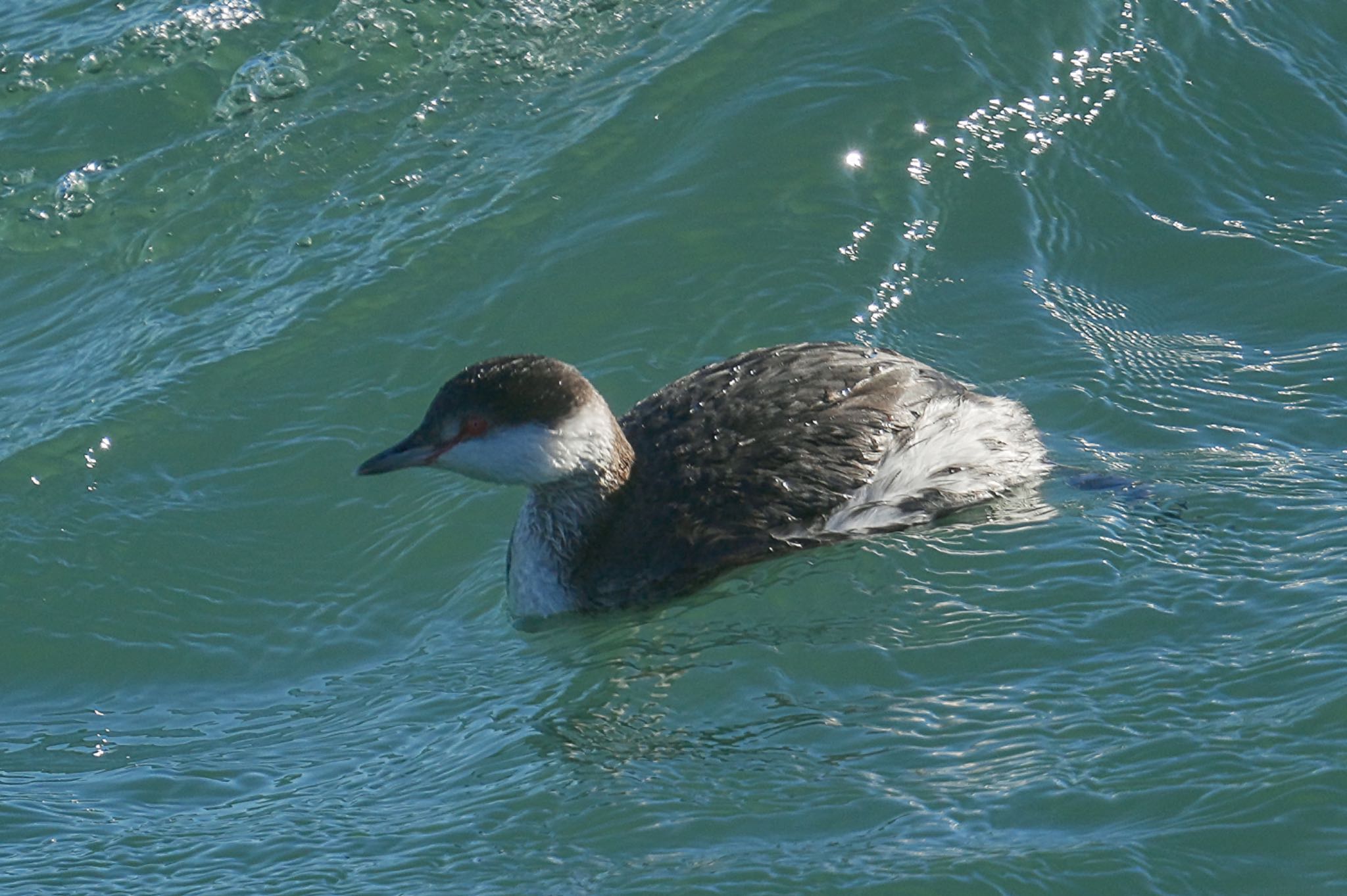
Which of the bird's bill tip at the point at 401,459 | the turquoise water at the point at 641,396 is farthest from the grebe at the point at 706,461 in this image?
the turquoise water at the point at 641,396

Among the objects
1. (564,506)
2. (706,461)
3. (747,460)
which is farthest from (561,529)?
(747,460)

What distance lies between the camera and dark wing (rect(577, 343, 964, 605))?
7293 mm

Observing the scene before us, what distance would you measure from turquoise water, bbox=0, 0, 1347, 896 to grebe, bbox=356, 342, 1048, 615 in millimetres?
182

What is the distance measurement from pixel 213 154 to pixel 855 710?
265 inches

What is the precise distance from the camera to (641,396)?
8867 mm

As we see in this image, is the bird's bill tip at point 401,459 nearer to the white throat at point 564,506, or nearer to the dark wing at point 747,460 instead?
the white throat at point 564,506

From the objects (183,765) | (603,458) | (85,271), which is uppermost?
(85,271)

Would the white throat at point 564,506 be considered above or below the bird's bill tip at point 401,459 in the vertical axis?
below

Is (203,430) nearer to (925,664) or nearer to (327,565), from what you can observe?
(327,565)

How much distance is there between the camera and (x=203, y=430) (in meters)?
8.99

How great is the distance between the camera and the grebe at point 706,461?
7.32 metres

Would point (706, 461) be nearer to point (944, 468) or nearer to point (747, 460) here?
point (747, 460)

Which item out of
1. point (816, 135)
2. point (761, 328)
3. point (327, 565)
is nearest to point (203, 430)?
point (327, 565)

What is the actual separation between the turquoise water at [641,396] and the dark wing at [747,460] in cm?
18
